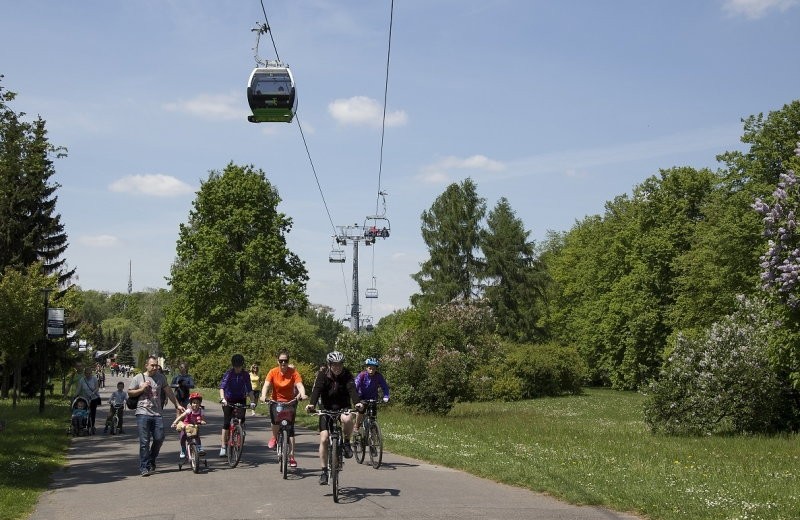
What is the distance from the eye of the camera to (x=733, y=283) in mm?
43156

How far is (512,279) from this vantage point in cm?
7238

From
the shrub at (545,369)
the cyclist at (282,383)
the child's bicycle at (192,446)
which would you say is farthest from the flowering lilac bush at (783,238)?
the shrub at (545,369)

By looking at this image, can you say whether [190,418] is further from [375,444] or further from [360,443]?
[375,444]

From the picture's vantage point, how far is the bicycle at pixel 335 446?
11.5m

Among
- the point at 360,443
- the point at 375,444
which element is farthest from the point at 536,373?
the point at 375,444

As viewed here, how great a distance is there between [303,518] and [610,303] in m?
56.9

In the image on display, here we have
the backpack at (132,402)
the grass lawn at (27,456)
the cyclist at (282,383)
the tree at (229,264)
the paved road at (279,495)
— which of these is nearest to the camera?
the paved road at (279,495)

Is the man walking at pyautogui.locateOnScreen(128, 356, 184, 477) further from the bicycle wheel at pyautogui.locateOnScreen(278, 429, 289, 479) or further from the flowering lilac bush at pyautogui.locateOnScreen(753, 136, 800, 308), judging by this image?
the flowering lilac bush at pyautogui.locateOnScreen(753, 136, 800, 308)

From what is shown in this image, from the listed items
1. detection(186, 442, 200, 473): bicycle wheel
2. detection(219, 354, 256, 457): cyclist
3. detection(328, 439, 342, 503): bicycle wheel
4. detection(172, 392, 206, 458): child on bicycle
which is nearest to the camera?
detection(328, 439, 342, 503): bicycle wheel

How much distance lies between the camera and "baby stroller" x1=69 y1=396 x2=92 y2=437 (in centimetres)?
→ 2395

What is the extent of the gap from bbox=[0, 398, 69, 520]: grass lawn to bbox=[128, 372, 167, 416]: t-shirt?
5.95 feet

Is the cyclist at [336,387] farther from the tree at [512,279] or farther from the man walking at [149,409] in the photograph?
the tree at [512,279]

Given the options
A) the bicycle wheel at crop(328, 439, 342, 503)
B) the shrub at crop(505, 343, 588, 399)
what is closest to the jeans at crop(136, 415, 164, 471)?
the bicycle wheel at crop(328, 439, 342, 503)

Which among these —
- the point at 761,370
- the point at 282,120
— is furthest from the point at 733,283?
the point at 282,120
